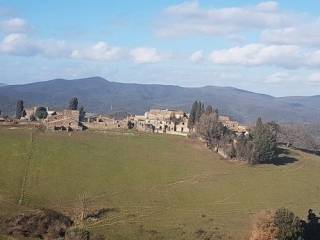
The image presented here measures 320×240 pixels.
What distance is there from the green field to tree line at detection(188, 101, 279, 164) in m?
3.00

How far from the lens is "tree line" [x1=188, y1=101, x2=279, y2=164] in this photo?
108938mm

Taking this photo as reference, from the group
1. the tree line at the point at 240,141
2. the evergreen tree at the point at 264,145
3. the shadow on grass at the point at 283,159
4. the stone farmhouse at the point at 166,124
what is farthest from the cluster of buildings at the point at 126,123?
the evergreen tree at the point at 264,145

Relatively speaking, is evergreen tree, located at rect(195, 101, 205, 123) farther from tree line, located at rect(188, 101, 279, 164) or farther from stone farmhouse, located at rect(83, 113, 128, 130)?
stone farmhouse, located at rect(83, 113, 128, 130)

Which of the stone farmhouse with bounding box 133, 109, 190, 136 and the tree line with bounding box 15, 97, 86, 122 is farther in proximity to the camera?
the tree line with bounding box 15, 97, 86, 122

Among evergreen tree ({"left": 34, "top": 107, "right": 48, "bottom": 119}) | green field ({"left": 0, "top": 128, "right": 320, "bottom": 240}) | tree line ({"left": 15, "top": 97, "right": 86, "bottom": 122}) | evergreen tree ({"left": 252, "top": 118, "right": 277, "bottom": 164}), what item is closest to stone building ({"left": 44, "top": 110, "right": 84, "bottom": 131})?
green field ({"left": 0, "top": 128, "right": 320, "bottom": 240})

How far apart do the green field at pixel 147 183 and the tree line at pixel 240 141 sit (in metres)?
3.00

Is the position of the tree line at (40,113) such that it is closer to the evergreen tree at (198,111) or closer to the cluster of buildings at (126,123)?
the cluster of buildings at (126,123)

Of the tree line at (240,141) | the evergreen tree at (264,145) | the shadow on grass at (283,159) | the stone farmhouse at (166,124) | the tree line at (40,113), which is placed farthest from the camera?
the tree line at (40,113)

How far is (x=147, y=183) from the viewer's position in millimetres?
86062

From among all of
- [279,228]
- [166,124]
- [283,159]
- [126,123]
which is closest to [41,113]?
[126,123]

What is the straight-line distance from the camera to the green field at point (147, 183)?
66250 mm

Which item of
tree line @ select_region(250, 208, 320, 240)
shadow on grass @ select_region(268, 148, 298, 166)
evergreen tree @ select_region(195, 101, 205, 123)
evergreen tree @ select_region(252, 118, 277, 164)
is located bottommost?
tree line @ select_region(250, 208, 320, 240)

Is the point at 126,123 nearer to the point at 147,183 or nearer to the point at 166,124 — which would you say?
the point at 166,124

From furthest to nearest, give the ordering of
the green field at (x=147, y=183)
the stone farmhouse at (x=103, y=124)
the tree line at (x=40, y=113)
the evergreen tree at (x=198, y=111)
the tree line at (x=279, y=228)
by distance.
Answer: the tree line at (x=40, y=113), the evergreen tree at (x=198, y=111), the stone farmhouse at (x=103, y=124), the green field at (x=147, y=183), the tree line at (x=279, y=228)
